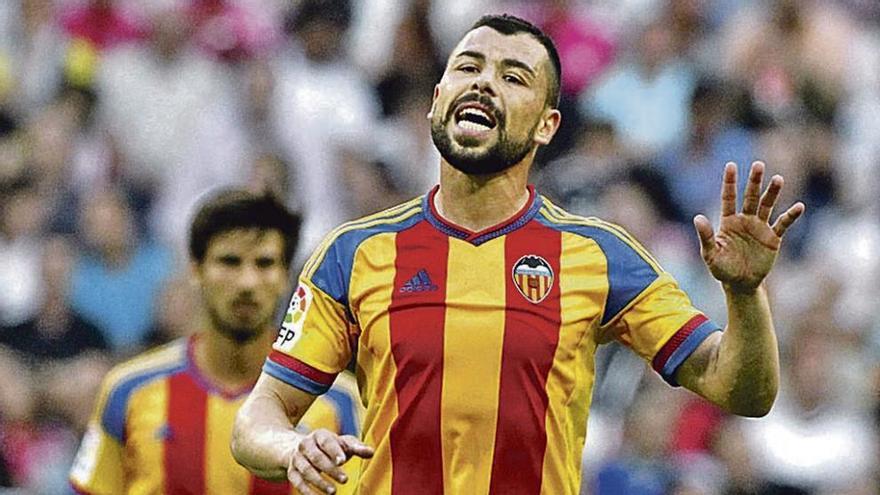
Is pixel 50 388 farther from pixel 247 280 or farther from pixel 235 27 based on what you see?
pixel 247 280

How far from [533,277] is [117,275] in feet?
19.1

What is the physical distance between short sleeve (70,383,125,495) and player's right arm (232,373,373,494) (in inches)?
77.0

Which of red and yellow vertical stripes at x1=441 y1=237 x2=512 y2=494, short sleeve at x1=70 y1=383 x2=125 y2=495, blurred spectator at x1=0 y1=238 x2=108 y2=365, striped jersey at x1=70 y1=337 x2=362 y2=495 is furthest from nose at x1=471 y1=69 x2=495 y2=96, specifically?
blurred spectator at x1=0 y1=238 x2=108 y2=365

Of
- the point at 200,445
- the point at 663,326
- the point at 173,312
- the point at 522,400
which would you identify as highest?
the point at 173,312

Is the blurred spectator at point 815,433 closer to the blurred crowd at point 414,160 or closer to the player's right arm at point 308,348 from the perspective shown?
the blurred crowd at point 414,160

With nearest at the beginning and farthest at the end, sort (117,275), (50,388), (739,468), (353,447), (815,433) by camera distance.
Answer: (353,447), (739,468), (815,433), (50,388), (117,275)

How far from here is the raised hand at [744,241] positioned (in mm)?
5086

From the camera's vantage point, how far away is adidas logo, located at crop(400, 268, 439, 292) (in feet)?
17.5

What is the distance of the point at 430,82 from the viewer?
1175 cm

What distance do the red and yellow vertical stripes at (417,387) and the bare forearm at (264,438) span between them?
29cm

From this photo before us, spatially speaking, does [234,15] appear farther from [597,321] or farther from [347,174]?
[597,321]

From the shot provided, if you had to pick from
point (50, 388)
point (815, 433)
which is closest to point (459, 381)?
point (815, 433)

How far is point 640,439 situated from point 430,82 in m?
2.91

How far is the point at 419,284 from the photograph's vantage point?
5336 mm
